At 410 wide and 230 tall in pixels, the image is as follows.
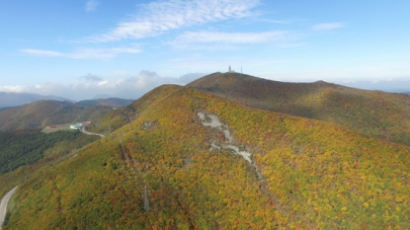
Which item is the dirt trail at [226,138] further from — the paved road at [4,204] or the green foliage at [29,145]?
the green foliage at [29,145]

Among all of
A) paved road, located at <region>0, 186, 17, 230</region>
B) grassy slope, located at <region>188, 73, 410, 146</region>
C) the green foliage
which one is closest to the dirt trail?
grassy slope, located at <region>188, 73, 410, 146</region>

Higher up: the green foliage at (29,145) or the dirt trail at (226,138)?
the dirt trail at (226,138)

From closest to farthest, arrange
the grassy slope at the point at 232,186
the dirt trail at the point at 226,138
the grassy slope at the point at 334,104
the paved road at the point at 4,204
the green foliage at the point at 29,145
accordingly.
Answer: the grassy slope at the point at 232,186, the paved road at the point at 4,204, the dirt trail at the point at 226,138, the grassy slope at the point at 334,104, the green foliage at the point at 29,145

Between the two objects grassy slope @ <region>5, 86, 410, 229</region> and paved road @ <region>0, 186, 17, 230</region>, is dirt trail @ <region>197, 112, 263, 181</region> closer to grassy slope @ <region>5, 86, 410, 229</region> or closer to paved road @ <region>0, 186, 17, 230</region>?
grassy slope @ <region>5, 86, 410, 229</region>

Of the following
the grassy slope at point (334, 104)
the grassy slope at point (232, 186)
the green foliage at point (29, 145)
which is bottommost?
the green foliage at point (29, 145)

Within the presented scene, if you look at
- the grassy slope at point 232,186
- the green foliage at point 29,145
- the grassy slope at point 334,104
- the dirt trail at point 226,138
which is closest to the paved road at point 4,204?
the grassy slope at point 232,186

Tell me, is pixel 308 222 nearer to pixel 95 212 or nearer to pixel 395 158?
pixel 395 158

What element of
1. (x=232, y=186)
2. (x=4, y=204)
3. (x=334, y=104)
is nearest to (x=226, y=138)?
(x=232, y=186)

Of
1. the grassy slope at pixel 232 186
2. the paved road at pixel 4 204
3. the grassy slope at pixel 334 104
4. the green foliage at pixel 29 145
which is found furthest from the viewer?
the green foliage at pixel 29 145
